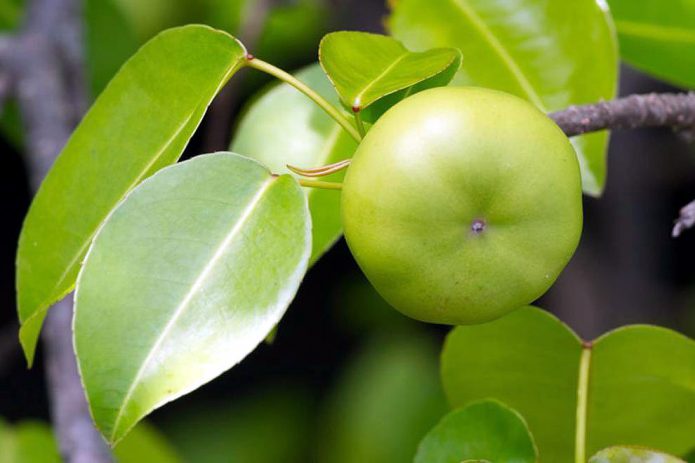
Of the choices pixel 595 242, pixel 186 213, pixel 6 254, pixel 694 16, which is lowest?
pixel 595 242

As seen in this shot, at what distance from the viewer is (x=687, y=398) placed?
2.86 feet

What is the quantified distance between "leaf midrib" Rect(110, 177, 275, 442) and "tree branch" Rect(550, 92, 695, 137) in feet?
0.84

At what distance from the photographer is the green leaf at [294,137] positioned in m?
0.91

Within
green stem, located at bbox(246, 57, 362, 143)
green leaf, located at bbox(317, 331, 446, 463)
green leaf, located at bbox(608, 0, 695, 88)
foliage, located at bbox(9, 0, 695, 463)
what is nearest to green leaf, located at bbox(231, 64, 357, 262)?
foliage, located at bbox(9, 0, 695, 463)

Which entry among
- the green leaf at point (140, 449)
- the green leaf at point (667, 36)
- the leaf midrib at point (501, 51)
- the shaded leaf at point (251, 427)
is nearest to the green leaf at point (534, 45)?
the leaf midrib at point (501, 51)

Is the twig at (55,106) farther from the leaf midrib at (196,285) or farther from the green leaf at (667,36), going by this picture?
the green leaf at (667,36)

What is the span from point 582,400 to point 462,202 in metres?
0.32

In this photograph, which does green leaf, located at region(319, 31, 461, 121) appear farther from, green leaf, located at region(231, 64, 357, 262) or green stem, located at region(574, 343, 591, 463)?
green stem, located at region(574, 343, 591, 463)

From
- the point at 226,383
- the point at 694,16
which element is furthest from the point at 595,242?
the point at 694,16

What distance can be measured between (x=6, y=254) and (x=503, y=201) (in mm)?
1560

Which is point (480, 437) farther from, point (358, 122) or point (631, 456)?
point (358, 122)

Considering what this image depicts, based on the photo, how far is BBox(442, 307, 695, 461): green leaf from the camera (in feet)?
2.78

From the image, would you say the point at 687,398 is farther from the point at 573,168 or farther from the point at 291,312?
the point at 291,312

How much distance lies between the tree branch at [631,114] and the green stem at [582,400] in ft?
0.63
